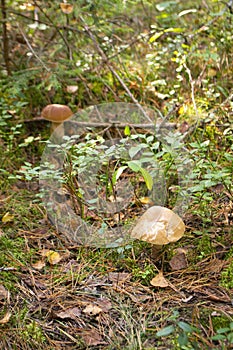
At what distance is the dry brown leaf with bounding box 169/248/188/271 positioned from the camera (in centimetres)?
282

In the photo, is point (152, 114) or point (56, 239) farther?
point (152, 114)

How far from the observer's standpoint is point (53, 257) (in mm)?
2977

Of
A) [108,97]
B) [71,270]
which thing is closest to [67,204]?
[71,270]

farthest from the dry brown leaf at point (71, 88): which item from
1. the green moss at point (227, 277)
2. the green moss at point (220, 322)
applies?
the green moss at point (220, 322)

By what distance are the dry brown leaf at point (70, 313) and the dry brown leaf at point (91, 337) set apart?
126mm

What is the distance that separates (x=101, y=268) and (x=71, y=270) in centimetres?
19

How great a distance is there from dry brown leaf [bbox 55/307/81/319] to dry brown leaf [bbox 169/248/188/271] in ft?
2.11

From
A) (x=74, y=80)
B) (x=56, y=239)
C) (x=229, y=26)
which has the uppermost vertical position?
(x=229, y=26)

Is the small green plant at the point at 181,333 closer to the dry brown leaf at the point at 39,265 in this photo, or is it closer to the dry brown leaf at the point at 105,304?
the dry brown leaf at the point at 105,304

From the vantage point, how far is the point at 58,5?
174 inches

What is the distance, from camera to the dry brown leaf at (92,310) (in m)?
2.53

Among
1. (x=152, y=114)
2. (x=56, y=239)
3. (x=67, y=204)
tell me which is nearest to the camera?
(x=56, y=239)

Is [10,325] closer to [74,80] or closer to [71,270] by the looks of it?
[71,270]

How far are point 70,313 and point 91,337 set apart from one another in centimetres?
21
